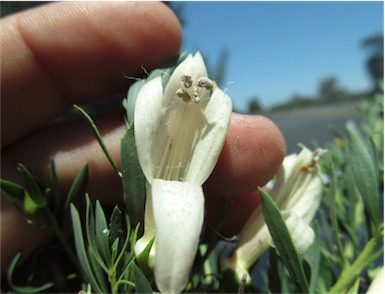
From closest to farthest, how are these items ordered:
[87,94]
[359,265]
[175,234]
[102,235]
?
[175,234]
[102,235]
[359,265]
[87,94]

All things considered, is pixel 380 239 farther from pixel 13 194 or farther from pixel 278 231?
pixel 13 194

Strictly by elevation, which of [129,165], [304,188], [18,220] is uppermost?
[129,165]

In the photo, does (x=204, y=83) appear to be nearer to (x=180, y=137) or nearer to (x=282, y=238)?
(x=180, y=137)

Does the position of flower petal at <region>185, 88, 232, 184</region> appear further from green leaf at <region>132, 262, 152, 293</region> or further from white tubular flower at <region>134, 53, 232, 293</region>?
green leaf at <region>132, 262, 152, 293</region>

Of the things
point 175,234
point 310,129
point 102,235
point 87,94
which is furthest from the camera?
point 310,129

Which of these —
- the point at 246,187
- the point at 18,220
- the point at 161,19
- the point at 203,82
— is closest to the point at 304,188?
the point at 246,187

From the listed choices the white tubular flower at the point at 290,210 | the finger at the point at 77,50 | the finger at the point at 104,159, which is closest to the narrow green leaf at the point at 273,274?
the white tubular flower at the point at 290,210

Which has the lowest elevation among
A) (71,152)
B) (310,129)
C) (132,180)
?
(310,129)

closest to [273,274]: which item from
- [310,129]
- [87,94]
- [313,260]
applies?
[313,260]
